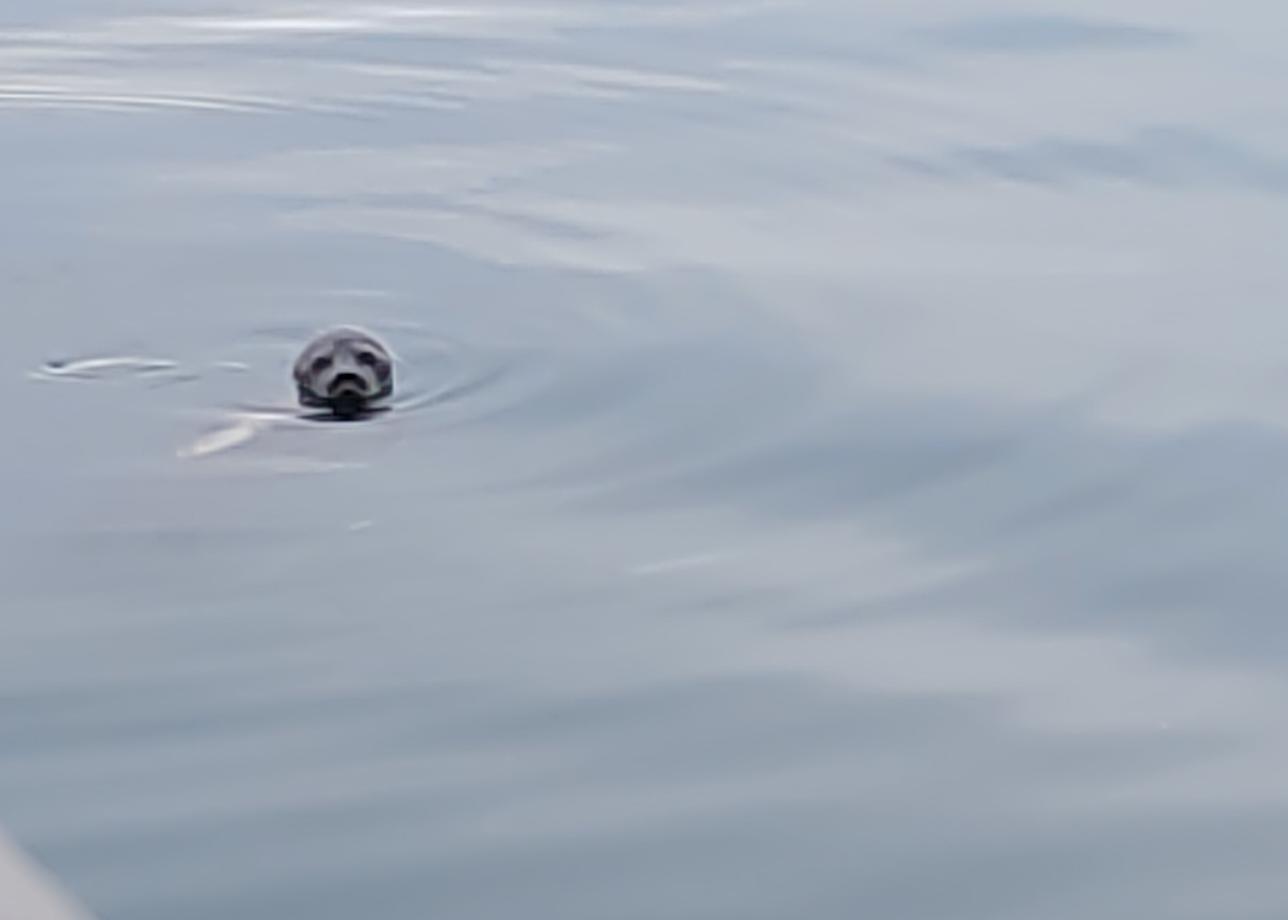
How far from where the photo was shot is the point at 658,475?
6418 mm

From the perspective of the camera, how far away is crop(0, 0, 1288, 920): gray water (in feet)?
15.3

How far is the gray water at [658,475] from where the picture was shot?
15.3 ft

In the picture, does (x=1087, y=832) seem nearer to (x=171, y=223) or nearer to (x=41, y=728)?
(x=41, y=728)

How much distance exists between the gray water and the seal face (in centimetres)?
9

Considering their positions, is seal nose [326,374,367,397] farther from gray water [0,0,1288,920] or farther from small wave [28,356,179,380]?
small wave [28,356,179,380]

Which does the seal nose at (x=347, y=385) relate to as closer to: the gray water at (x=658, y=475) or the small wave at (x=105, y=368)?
the gray water at (x=658, y=475)

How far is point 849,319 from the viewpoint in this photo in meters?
7.48

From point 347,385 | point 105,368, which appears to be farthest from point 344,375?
point 105,368

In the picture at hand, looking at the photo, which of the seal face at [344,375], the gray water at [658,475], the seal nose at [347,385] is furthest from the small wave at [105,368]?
the seal nose at [347,385]

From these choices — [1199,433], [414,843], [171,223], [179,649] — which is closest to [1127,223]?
[1199,433]

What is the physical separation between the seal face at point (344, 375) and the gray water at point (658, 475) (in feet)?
0.30

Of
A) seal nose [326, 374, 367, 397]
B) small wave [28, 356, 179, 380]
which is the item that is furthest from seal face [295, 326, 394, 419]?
small wave [28, 356, 179, 380]

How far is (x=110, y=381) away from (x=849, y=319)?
188cm

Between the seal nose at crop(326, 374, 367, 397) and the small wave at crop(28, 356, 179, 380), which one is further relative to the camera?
the small wave at crop(28, 356, 179, 380)
